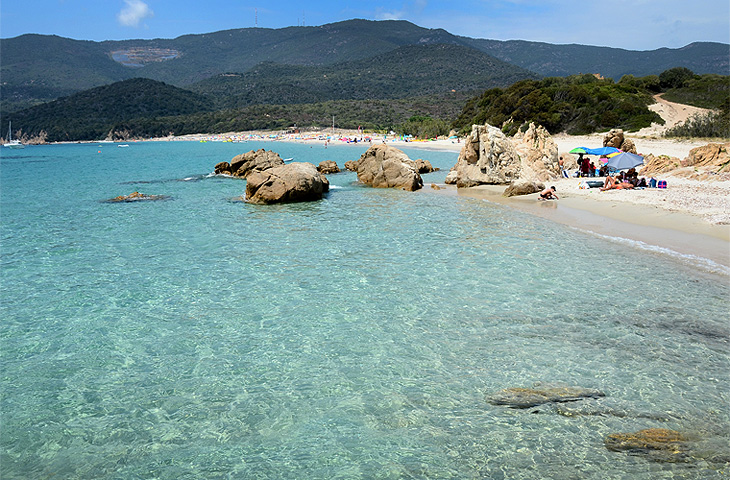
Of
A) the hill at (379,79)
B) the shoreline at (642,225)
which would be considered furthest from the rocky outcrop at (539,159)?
the hill at (379,79)

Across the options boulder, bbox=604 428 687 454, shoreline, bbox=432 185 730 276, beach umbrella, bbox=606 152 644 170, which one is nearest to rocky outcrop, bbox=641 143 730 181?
beach umbrella, bbox=606 152 644 170

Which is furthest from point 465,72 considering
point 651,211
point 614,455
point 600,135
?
point 614,455

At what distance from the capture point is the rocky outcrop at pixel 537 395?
17.6 feet

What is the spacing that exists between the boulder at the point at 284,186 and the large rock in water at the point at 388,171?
4599 mm

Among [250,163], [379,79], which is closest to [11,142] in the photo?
[379,79]

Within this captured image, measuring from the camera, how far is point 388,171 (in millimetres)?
25312

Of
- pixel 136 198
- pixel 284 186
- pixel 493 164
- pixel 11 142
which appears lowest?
pixel 136 198

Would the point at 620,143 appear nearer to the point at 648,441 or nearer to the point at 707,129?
the point at 707,129

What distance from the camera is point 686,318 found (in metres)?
7.50

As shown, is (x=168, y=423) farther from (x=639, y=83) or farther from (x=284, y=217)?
(x=639, y=83)

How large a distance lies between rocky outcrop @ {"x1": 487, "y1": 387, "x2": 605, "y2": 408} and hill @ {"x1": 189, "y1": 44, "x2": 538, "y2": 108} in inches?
5710

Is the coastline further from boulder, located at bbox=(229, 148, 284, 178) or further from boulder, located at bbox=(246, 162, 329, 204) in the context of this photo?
boulder, located at bbox=(229, 148, 284, 178)

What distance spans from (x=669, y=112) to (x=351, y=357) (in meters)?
57.7

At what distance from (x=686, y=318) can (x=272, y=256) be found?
8.24 metres
